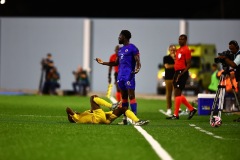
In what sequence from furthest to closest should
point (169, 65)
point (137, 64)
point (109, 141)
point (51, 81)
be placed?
1. point (51, 81)
2. point (169, 65)
3. point (137, 64)
4. point (109, 141)

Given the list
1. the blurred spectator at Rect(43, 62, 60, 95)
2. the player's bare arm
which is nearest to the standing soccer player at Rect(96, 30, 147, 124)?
the player's bare arm

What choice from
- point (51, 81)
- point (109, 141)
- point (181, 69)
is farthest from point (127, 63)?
point (51, 81)

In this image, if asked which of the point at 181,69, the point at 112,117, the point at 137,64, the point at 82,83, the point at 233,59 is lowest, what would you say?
the point at 82,83

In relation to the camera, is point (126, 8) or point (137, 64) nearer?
point (137, 64)

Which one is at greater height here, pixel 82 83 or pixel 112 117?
pixel 112 117

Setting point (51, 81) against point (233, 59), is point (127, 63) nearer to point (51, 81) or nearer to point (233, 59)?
point (233, 59)

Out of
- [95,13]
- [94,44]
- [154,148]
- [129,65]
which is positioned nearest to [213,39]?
[94,44]

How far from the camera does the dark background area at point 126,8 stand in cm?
6178

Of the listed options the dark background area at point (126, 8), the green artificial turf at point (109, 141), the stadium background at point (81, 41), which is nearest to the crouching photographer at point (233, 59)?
the green artificial turf at point (109, 141)

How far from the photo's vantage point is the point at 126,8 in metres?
66.6

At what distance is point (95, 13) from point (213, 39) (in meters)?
16.6

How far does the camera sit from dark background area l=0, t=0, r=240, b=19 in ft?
203

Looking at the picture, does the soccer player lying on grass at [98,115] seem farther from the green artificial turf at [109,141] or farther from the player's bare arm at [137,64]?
the player's bare arm at [137,64]

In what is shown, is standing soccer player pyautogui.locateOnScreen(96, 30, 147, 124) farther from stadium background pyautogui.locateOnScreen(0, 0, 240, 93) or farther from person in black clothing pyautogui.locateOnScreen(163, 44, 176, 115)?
stadium background pyautogui.locateOnScreen(0, 0, 240, 93)
